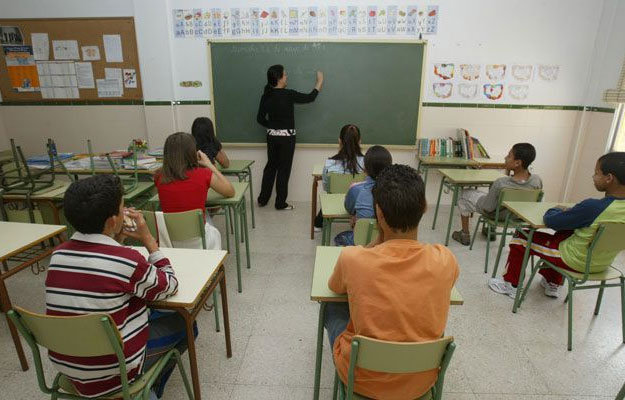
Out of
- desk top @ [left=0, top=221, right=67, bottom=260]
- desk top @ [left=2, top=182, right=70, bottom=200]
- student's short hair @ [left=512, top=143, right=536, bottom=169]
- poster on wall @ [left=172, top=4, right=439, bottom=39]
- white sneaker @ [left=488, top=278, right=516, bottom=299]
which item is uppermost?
poster on wall @ [left=172, top=4, right=439, bottom=39]

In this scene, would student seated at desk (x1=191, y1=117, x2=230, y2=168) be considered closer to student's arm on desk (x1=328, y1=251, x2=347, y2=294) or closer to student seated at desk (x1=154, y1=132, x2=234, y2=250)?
student seated at desk (x1=154, y1=132, x2=234, y2=250)

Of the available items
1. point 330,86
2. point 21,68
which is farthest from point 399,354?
point 21,68

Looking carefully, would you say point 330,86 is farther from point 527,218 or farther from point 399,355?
point 399,355

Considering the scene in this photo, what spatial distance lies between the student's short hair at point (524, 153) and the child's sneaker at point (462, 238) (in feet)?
3.35

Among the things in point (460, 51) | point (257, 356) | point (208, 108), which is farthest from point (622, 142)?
Answer: point (208, 108)

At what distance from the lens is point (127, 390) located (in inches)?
51.1

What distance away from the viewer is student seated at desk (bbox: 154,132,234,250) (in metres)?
2.44

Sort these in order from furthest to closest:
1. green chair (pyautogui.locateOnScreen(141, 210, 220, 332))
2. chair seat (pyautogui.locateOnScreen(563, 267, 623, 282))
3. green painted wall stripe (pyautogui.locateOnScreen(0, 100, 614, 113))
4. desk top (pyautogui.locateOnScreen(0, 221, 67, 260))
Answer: green painted wall stripe (pyautogui.locateOnScreen(0, 100, 614, 113)) → chair seat (pyautogui.locateOnScreen(563, 267, 623, 282)) → green chair (pyautogui.locateOnScreen(141, 210, 220, 332)) → desk top (pyautogui.locateOnScreen(0, 221, 67, 260))

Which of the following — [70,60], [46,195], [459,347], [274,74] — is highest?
[70,60]

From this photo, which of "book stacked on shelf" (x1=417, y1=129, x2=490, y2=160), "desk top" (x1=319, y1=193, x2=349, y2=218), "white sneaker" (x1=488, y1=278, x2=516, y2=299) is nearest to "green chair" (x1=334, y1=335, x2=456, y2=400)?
"desk top" (x1=319, y1=193, x2=349, y2=218)

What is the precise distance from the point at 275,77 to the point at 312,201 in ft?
5.14

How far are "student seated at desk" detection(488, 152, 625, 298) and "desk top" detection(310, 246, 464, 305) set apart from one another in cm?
114

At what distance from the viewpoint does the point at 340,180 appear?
3.20 metres

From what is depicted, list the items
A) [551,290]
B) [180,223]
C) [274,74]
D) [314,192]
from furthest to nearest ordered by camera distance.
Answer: [274,74] → [314,192] → [551,290] → [180,223]
